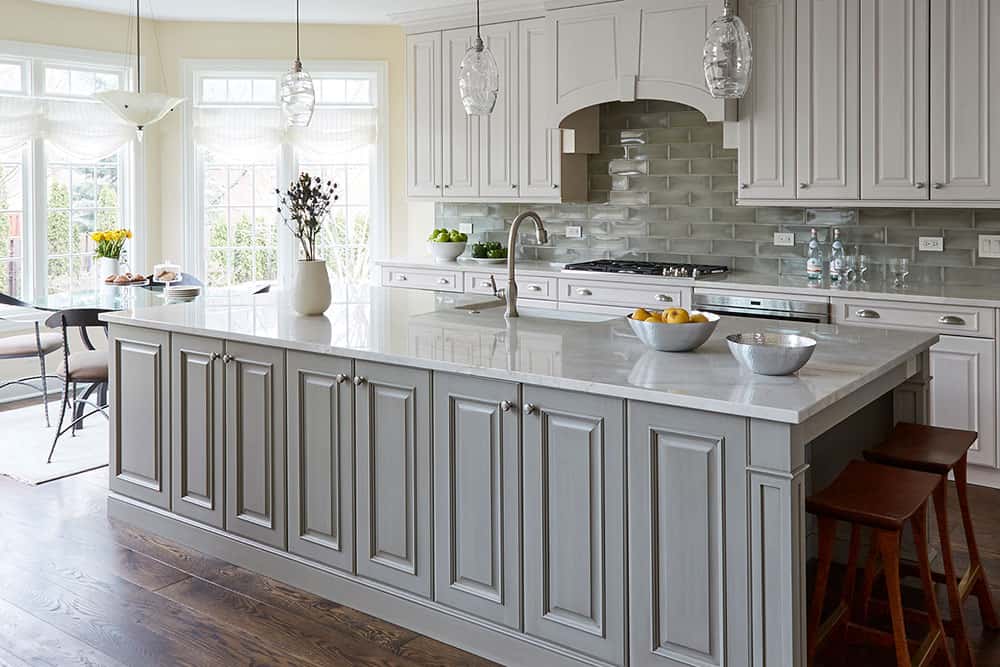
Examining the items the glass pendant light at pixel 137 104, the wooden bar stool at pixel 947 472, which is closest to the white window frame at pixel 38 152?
the glass pendant light at pixel 137 104

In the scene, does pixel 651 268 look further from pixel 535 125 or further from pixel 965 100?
pixel 965 100

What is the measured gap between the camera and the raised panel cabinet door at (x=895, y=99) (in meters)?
4.50

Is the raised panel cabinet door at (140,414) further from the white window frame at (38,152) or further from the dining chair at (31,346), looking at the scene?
the white window frame at (38,152)

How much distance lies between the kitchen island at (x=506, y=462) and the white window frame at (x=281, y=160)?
343 cm

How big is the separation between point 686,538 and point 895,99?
10.3 ft

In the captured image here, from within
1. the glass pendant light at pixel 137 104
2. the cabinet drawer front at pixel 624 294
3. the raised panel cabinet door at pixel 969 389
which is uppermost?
the glass pendant light at pixel 137 104

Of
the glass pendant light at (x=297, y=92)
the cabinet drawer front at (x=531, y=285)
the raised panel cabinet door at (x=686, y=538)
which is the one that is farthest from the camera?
the cabinet drawer front at (x=531, y=285)

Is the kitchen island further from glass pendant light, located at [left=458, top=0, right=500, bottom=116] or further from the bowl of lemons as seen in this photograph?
glass pendant light, located at [left=458, top=0, right=500, bottom=116]

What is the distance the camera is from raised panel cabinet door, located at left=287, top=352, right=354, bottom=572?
124 inches

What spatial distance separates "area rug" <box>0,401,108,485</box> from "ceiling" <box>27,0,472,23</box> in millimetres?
2849

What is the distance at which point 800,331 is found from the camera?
10.5ft

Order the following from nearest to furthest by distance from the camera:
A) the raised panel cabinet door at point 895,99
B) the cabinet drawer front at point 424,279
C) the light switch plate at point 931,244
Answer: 1. the raised panel cabinet door at point 895,99
2. the light switch plate at point 931,244
3. the cabinet drawer front at point 424,279

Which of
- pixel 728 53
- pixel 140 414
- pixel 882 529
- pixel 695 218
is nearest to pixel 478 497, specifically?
pixel 882 529

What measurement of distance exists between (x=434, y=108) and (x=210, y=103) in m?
1.91
